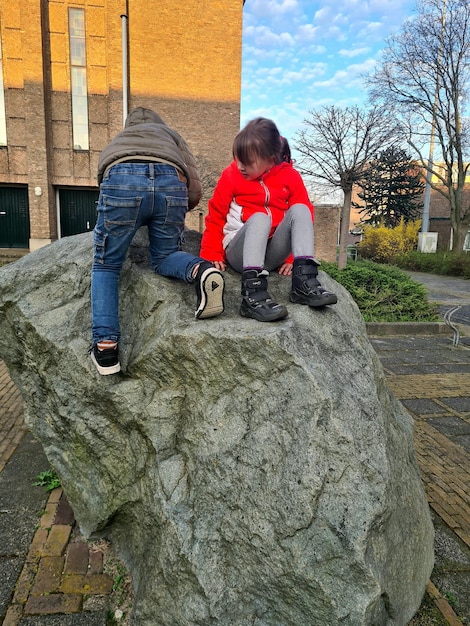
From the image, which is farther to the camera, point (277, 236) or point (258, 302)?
point (277, 236)

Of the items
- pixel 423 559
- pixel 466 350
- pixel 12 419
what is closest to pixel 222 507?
pixel 423 559

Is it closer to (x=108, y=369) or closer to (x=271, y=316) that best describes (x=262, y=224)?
(x=271, y=316)

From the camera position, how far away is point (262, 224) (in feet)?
8.24

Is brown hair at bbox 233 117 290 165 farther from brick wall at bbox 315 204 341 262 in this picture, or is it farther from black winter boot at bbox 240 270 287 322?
brick wall at bbox 315 204 341 262

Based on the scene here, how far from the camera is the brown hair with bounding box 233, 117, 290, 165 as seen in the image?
2486mm

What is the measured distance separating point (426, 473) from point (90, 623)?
268cm

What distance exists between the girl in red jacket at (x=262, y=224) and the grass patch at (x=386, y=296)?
22.3 ft

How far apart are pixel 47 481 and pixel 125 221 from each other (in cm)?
215

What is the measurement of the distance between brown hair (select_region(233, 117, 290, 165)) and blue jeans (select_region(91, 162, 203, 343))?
0.38m

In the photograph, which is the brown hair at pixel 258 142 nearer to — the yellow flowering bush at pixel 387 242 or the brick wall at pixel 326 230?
the brick wall at pixel 326 230

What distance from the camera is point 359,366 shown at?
86.4 inches

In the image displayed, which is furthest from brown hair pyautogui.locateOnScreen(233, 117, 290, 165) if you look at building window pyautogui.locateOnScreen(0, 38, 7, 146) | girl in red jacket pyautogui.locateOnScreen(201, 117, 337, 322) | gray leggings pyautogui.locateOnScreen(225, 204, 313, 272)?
building window pyautogui.locateOnScreen(0, 38, 7, 146)

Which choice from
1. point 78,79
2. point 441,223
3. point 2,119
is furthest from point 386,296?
point 441,223

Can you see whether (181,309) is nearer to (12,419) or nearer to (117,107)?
(12,419)
